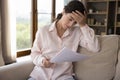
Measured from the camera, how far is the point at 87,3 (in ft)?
15.9

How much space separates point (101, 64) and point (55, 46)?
16.2 inches

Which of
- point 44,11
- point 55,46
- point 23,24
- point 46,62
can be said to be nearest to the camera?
point 46,62

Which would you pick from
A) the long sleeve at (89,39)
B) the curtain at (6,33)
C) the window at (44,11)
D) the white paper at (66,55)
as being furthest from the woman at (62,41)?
the window at (44,11)

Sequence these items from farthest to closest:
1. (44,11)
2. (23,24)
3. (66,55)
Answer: (44,11) → (23,24) → (66,55)

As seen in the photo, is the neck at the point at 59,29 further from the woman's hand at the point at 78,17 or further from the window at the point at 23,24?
the window at the point at 23,24

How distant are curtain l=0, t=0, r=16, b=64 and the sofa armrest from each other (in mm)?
1023

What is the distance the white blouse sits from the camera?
1492 millimetres

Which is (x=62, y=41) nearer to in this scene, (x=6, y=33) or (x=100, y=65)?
(x=100, y=65)

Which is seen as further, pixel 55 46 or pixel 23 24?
pixel 23 24

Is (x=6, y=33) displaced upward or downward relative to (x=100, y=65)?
upward

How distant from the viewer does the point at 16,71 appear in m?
1.52

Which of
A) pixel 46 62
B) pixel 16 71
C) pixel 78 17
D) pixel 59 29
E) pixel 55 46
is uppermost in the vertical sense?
pixel 78 17

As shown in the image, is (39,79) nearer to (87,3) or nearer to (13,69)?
(13,69)

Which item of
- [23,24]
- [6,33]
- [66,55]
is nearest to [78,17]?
[66,55]
